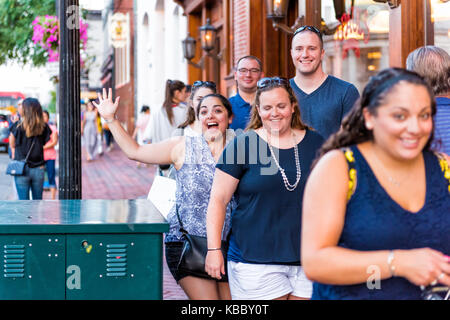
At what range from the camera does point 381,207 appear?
2268 mm

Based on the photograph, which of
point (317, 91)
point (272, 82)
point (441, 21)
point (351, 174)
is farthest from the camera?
point (441, 21)

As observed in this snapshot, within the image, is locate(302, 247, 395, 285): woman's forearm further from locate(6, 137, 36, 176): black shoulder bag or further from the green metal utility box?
locate(6, 137, 36, 176): black shoulder bag

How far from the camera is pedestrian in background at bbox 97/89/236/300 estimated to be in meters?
4.01

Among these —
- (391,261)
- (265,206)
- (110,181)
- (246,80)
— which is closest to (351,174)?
(391,261)

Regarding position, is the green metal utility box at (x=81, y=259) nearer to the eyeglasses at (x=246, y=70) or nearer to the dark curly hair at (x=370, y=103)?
the dark curly hair at (x=370, y=103)

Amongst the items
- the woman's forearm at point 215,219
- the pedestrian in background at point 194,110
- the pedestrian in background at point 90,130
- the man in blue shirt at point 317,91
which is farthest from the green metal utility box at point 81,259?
the pedestrian in background at point 90,130

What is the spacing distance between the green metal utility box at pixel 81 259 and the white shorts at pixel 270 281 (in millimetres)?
398

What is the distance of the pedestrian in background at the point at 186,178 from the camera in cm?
401

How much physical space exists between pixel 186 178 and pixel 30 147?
18.2ft

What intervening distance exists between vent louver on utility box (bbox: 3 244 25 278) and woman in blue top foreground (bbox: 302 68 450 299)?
57.5 inches

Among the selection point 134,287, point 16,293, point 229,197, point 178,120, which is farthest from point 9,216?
point 178,120

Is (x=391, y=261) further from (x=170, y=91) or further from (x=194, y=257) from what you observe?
(x=170, y=91)

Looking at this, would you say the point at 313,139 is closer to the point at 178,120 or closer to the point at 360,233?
the point at 360,233

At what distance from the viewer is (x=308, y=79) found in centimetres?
473
